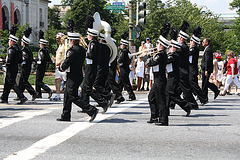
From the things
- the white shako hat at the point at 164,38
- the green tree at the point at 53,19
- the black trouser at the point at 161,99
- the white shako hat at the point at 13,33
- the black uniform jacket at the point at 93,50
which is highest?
the green tree at the point at 53,19

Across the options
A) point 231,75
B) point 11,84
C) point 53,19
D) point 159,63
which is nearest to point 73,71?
point 159,63

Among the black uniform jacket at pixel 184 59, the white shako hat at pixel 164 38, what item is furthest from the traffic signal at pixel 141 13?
the white shako hat at pixel 164 38

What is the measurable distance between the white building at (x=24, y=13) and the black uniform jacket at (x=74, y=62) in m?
49.1

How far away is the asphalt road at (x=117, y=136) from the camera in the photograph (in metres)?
6.21

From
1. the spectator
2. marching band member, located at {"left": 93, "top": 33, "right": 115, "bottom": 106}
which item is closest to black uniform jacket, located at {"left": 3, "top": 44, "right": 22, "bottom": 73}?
marching band member, located at {"left": 93, "top": 33, "right": 115, "bottom": 106}

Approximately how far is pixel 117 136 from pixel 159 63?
1.89 meters

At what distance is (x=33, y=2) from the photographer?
7031 centimetres

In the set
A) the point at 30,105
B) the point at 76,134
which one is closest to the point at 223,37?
the point at 30,105

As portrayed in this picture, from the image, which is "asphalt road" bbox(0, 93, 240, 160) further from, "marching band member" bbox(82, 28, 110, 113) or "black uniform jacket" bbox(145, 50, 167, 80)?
"black uniform jacket" bbox(145, 50, 167, 80)

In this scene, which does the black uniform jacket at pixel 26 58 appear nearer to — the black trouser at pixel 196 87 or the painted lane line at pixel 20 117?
the painted lane line at pixel 20 117

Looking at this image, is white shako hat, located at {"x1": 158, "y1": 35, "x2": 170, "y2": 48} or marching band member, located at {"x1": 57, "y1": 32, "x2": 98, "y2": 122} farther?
marching band member, located at {"x1": 57, "y1": 32, "x2": 98, "y2": 122}

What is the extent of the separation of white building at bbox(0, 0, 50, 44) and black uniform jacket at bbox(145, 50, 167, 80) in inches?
1956

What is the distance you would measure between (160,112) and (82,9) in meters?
64.3

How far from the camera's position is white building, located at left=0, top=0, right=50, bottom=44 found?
5847 cm
